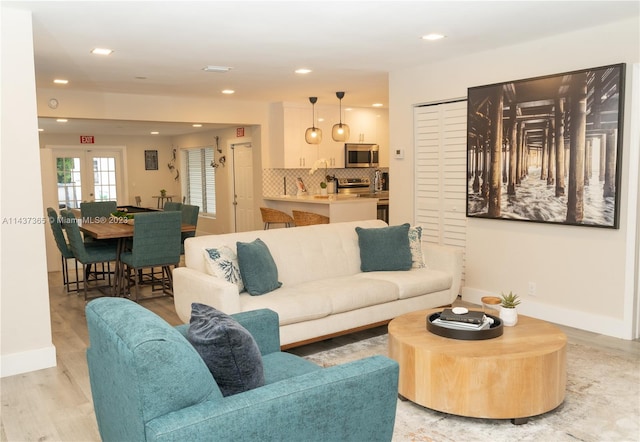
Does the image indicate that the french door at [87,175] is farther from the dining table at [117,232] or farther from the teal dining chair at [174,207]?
the dining table at [117,232]

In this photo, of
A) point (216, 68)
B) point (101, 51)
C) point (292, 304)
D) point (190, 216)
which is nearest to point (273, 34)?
point (216, 68)

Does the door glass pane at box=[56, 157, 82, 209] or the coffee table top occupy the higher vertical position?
the door glass pane at box=[56, 157, 82, 209]

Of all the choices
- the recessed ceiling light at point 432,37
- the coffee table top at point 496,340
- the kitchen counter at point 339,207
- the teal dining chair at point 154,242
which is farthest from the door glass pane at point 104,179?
the coffee table top at point 496,340

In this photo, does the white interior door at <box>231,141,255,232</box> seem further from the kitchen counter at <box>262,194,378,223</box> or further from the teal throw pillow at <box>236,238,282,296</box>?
the teal throw pillow at <box>236,238,282,296</box>

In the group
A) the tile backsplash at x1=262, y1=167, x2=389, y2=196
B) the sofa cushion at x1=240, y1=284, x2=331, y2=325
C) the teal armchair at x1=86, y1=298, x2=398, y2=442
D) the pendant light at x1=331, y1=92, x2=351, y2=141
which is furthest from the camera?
the tile backsplash at x1=262, y1=167, x2=389, y2=196

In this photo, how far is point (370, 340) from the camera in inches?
171

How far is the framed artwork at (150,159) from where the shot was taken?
43.0ft

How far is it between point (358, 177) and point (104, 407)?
8050 millimetres

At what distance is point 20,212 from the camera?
3.67m

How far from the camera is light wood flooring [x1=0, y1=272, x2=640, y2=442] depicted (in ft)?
9.63

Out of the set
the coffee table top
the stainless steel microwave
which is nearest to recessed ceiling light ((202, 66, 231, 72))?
the coffee table top

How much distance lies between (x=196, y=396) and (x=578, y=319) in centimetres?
392

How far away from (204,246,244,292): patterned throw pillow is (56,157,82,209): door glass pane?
9.37 metres

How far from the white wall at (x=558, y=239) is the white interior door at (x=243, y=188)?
13.1 ft
